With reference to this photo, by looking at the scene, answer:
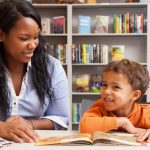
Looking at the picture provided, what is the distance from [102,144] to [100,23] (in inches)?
119

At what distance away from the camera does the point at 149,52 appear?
12.9ft

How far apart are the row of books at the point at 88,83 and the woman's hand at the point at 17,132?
9.19 feet

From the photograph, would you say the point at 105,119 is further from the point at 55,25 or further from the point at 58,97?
the point at 55,25

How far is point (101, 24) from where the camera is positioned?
13.2 ft

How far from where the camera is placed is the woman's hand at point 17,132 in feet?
3.90

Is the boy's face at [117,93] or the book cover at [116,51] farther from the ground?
the book cover at [116,51]

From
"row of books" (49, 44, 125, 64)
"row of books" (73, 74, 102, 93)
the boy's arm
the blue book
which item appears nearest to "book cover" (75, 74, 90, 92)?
"row of books" (73, 74, 102, 93)

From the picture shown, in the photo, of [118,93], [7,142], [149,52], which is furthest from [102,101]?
[149,52]

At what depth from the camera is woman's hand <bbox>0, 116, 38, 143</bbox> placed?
1.19 metres

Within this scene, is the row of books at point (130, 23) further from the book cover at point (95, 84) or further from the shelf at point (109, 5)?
the book cover at point (95, 84)

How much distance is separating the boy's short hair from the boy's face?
19 millimetres

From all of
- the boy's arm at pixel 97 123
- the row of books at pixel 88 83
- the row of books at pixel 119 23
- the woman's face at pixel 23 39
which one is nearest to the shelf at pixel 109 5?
the row of books at pixel 119 23

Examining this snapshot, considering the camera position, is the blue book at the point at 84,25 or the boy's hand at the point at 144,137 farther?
the blue book at the point at 84,25

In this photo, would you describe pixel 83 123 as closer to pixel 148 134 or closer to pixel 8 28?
pixel 148 134
